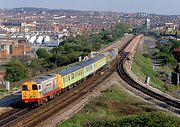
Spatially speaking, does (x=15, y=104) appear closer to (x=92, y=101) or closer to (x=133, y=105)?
(x=92, y=101)

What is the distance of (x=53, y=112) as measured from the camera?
29.5 meters

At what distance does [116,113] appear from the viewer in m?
31.1

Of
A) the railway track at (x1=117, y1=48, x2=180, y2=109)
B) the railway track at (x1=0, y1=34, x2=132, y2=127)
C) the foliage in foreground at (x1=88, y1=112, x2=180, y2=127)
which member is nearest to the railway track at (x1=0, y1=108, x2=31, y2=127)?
the railway track at (x1=0, y1=34, x2=132, y2=127)

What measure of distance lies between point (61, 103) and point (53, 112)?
3.60 m

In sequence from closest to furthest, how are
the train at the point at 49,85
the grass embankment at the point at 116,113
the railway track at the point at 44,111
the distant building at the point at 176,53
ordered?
the grass embankment at the point at 116,113
the railway track at the point at 44,111
the train at the point at 49,85
the distant building at the point at 176,53

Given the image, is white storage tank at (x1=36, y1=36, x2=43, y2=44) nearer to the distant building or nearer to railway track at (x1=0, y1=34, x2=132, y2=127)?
the distant building

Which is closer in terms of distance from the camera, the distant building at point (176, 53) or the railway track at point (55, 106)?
the railway track at point (55, 106)

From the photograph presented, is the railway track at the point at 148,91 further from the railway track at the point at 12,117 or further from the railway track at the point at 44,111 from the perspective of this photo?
the railway track at the point at 12,117

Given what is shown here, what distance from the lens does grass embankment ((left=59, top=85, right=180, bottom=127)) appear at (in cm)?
2572

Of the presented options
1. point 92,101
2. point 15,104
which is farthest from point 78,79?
point 15,104

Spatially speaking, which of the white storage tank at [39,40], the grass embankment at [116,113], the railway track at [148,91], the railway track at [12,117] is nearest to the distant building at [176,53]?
the railway track at [148,91]

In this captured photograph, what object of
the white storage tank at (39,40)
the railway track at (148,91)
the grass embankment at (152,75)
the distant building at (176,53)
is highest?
the railway track at (148,91)

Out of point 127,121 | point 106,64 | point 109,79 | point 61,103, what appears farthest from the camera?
point 106,64

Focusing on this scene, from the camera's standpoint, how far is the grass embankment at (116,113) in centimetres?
2572
